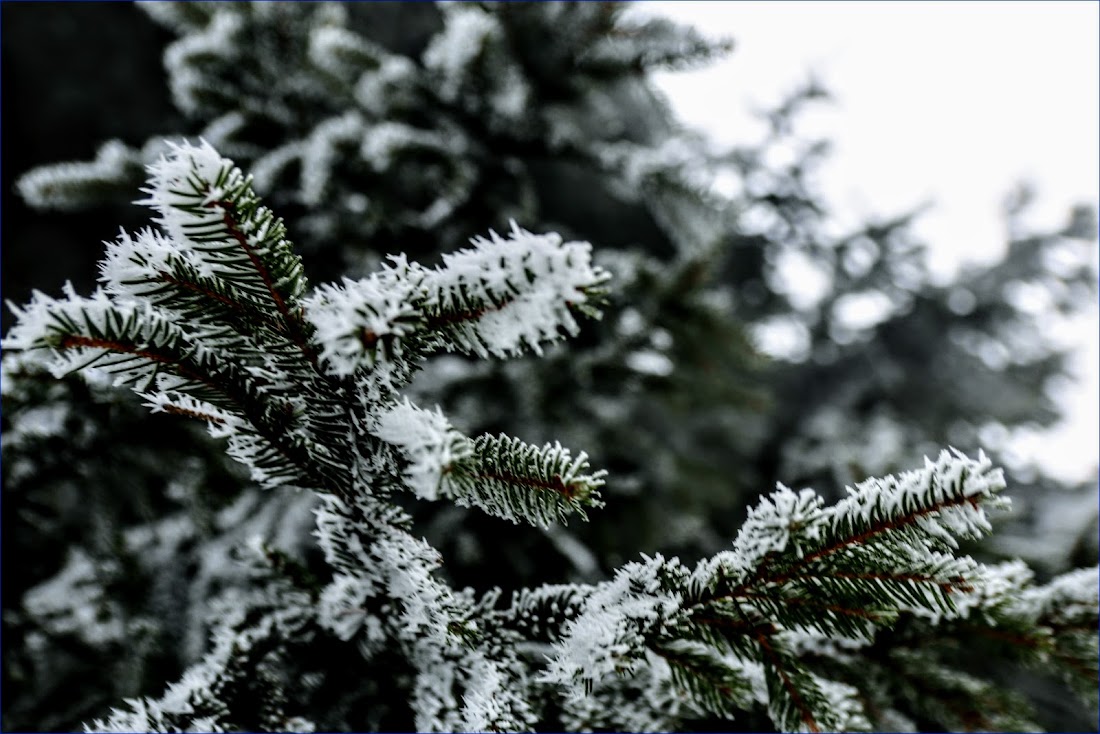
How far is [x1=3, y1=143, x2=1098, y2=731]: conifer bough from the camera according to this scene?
59 centimetres

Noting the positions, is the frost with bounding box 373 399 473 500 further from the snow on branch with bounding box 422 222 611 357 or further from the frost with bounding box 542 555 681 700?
the frost with bounding box 542 555 681 700

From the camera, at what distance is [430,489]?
1.87ft

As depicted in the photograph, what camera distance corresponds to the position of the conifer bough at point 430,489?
595 mm

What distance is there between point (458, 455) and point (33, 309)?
1.22ft

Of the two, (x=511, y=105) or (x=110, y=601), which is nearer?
(x=110, y=601)

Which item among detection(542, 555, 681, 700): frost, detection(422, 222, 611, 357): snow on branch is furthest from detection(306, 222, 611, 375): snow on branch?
detection(542, 555, 681, 700): frost

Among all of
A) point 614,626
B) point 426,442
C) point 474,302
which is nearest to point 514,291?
point 474,302

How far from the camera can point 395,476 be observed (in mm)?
731

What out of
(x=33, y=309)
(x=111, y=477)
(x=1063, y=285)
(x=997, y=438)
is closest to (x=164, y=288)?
(x=33, y=309)

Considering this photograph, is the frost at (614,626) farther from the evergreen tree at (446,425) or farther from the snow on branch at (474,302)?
the snow on branch at (474,302)

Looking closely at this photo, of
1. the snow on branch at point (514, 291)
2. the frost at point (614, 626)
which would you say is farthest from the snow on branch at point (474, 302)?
the frost at point (614, 626)

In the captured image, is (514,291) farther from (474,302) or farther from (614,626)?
(614,626)

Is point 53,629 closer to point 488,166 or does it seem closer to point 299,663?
point 299,663

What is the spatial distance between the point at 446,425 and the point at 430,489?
7 cm
